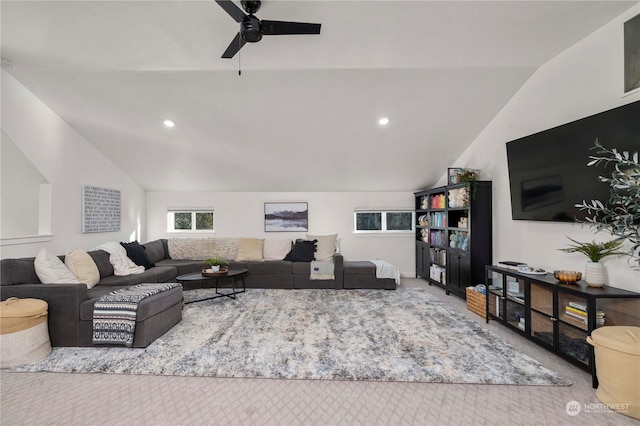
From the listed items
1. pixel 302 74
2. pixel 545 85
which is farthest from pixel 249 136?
pixel 545 85

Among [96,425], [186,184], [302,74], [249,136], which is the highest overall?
[302,74]

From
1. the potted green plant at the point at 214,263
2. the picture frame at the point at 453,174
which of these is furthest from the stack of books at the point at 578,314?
the potted green plant at the point at 214,263

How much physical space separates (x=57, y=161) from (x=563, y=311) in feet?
20.8

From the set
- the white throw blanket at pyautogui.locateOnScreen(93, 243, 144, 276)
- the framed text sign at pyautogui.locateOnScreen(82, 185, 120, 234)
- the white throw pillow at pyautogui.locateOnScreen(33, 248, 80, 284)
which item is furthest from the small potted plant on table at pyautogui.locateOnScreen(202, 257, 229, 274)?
the framed text sign at pyautogui.locateOnScreen(82, 185, 120, 234)

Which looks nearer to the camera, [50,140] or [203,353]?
[203,353]

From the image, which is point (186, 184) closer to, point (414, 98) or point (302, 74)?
point (302, 74)

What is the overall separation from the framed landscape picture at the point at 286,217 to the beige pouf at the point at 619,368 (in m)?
5.01

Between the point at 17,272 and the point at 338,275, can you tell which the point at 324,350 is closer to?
the point at 338,275

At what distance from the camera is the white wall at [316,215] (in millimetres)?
6539

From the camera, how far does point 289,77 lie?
369 centimetres

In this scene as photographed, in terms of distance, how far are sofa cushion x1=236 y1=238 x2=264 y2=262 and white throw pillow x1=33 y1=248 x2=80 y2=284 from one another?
279 centimetres

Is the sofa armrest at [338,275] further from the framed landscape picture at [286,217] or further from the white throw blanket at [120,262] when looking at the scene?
the white throw blanket at [120,262]

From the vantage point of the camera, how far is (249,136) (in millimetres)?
4867

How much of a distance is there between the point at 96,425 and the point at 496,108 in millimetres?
5268
